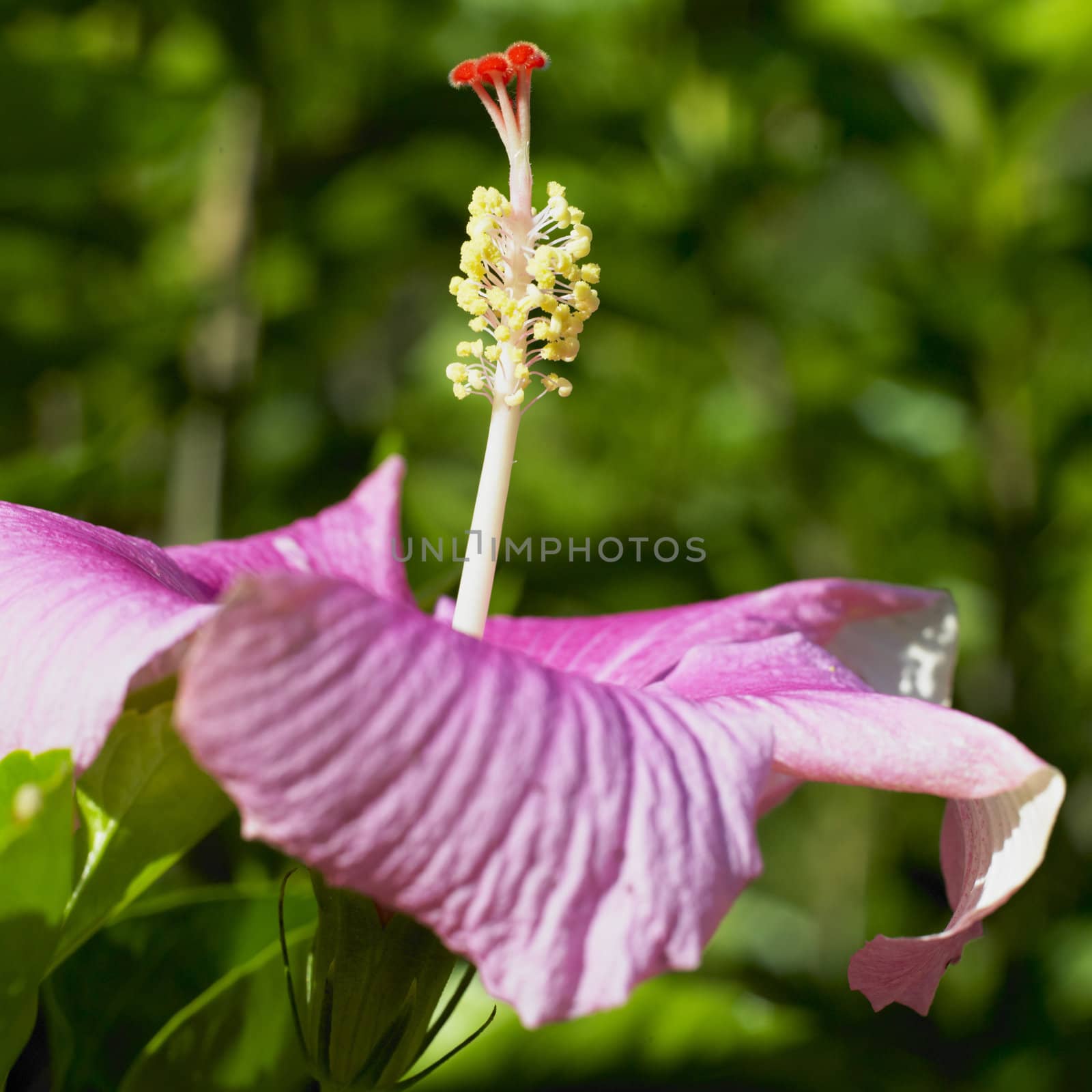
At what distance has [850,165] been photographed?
165cm

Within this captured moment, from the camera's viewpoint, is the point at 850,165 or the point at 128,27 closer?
the point at 128,27

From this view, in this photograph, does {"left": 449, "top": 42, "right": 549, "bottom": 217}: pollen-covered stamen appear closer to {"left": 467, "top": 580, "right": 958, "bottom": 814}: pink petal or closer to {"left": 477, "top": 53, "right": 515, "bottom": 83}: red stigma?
{"left": 477, "top": 53, "right": 515, "bottom": 83}: red stigma

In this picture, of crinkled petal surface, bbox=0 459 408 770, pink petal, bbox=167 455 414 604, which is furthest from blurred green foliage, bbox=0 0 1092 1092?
crinkled petal surface, bbox=0 459 408 770

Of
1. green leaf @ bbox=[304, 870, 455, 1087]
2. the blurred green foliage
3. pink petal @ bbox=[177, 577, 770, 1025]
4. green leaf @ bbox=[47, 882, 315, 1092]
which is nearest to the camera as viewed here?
pink petal @ bbox=[177, 577, 770, 1025]

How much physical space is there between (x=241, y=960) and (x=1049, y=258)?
2.99ft

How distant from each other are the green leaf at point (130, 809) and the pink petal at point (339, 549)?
166mm

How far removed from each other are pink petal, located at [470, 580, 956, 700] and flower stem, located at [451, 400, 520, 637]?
0.08 meters

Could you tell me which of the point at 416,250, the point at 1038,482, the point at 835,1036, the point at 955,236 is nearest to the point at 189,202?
the point at 416,250

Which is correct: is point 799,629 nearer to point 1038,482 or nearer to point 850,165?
point 1038,482

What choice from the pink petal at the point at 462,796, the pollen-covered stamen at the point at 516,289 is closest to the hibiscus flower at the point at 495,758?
the pink petal at the point at 462,796

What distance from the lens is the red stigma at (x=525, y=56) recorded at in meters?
0.64

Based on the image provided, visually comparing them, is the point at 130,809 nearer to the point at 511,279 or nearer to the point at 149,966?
the point at 149,966

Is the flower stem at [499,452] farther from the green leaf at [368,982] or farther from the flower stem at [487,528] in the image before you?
the green leaf at [368,982]

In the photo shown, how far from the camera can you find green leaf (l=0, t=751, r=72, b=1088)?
39 cm
